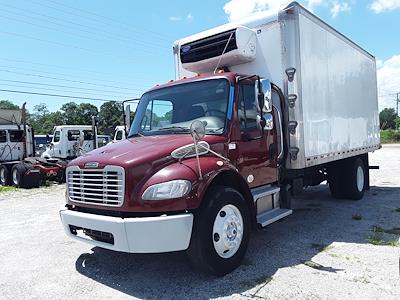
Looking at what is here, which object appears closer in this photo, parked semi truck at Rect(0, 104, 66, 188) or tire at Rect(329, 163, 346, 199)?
tire at Rect(329, 163, 346, 199)

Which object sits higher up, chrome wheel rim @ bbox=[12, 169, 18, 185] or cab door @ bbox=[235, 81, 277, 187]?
cab door @ bbox=[235, 81, 277, 187]

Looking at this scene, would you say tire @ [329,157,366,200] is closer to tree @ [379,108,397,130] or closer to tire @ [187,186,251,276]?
tire @ [187,186,251,276]

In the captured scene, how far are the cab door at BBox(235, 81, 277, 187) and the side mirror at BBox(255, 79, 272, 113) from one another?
108mm

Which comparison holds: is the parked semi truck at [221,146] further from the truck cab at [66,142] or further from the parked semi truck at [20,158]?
the truck cab at [66,142]

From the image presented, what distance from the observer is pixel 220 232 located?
4.39 meters

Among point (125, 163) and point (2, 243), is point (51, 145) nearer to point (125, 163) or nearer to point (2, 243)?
point (2, 243)

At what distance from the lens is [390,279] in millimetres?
4168

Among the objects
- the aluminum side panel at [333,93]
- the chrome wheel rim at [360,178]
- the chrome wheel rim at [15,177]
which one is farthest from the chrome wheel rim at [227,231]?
the chrome wheel rim at [15,177]

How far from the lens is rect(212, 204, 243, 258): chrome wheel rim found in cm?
437

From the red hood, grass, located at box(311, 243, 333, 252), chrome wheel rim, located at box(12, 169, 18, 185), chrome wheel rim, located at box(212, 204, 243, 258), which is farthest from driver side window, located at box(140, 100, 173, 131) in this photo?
chrome wheel rim, located at box(12, 169, 18, 185)

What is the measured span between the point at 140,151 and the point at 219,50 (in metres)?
2.63

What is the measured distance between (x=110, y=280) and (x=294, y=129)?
3512 mm

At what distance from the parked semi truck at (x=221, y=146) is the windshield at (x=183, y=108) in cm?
2

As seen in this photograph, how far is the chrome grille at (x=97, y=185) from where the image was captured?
418 cm
